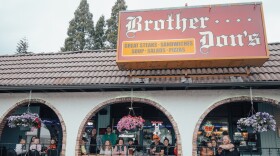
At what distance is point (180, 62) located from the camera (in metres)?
8.58

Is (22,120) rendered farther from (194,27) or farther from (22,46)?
(22,46)

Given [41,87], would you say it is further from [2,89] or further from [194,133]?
[194,133]

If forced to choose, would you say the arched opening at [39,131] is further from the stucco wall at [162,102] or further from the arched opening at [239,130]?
the arched opening at [239,130]

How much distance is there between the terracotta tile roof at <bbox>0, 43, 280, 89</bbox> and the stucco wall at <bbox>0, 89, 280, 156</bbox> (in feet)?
1.32

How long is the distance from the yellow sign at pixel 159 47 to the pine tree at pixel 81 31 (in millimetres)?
21338

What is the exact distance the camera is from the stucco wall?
8.33 m

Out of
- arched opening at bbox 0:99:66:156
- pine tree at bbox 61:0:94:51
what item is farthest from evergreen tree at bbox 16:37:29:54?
arched opening at bbox 0:99:66:156

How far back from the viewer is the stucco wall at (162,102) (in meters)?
8.33

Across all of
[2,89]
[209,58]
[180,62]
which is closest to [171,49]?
[180,62]

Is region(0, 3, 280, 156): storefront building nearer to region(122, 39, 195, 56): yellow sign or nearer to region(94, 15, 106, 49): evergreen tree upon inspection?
region(122, 39, 195, 56): yellow sign

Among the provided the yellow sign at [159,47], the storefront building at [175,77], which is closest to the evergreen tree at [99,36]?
the storefront building at [175,77]

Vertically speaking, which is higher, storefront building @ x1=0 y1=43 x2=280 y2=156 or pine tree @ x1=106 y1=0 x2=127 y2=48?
pine tree @ x1=106 y1=0 x2=127 y2=48

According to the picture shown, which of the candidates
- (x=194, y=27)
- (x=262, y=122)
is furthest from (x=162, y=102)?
(x=262, y=122)

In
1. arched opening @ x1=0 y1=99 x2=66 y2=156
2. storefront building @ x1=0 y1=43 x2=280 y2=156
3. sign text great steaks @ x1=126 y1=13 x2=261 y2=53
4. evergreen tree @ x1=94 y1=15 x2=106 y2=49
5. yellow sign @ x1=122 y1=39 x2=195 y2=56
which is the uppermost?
evergreen tree @ x1=94 y1=15 x2=106 y2=49
